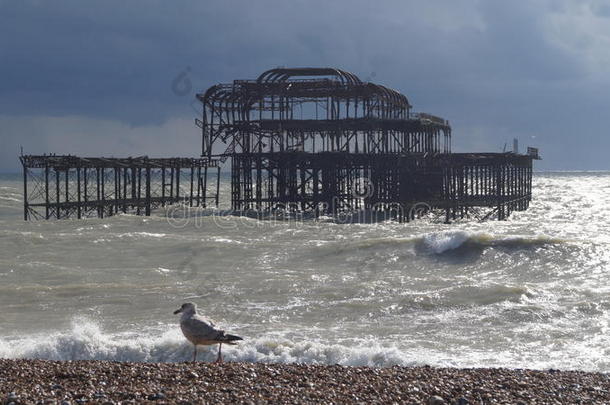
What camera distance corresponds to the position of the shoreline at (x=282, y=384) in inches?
361

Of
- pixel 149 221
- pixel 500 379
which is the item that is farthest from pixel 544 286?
pixel 149 221

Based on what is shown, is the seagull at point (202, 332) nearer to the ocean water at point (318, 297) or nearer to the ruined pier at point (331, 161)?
the ocean water at point (318, 297)

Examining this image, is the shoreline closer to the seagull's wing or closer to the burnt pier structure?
the seagull's wing

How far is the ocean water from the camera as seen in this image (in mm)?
13508

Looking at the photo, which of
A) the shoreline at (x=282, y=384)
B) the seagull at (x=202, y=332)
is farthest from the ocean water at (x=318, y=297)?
the shoreline at (x=282, y=384)

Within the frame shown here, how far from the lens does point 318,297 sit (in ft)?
61.2

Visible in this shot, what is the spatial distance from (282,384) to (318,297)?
8.56m

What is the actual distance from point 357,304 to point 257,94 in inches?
1309

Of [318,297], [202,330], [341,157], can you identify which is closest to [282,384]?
[202,330]

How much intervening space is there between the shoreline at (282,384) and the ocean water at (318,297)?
1610 mm

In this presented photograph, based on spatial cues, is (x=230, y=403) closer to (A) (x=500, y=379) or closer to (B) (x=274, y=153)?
(A) (x=500, y=379)

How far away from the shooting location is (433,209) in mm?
Answer: 49000

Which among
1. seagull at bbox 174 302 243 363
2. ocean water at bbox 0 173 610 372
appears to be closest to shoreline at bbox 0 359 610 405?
seagull at bbox 174 302 243 363

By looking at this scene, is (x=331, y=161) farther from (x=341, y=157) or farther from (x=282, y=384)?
(x=282, y=384)
